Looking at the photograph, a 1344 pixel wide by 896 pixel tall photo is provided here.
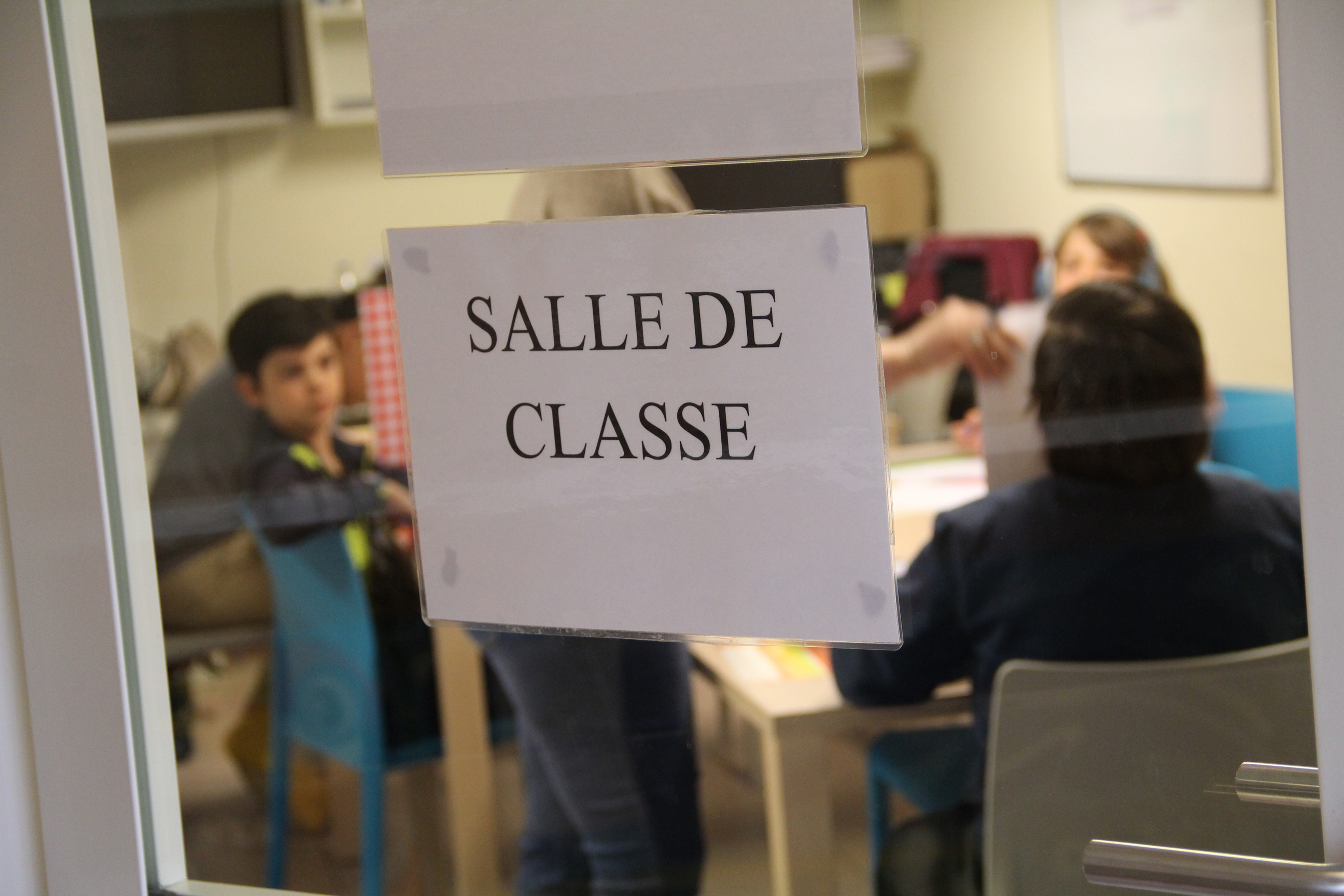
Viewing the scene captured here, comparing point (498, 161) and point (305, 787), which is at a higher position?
point (498, 161)

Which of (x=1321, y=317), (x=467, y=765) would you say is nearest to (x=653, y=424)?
(x=1321, y=317)

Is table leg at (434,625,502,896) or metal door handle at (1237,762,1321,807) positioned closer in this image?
metal door handle at (1237,762,1321,807)

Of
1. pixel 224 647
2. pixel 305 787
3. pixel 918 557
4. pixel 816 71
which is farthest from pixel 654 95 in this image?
pixel 224 647

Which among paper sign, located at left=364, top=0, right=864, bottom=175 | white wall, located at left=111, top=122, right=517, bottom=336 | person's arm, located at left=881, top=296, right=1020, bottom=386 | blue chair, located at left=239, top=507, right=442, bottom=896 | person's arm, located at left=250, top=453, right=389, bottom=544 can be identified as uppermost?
white wall, located at left=111, top=122, right=517, bottom=336

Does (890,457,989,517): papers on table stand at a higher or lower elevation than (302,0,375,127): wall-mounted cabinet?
lower

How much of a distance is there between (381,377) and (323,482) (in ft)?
0.90

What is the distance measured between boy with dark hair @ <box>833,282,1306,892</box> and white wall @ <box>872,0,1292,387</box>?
3.0 inches

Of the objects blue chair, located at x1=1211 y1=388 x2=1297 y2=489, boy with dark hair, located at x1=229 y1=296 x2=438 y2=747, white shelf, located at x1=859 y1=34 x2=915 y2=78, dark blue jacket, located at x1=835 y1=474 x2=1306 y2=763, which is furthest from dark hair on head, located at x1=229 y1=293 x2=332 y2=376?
blue chair, located at x1=1211 y1=388 x2=1297 y2=489

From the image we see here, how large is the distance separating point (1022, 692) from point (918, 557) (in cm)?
14

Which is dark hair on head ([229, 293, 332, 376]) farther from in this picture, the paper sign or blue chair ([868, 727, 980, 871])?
the paper sign

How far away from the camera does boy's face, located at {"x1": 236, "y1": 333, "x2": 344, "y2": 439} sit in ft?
6.19

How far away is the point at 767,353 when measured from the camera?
61cm

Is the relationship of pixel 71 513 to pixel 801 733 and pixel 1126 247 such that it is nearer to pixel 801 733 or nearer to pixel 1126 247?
pixel 801 733

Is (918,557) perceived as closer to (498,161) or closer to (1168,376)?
(1168,376)
